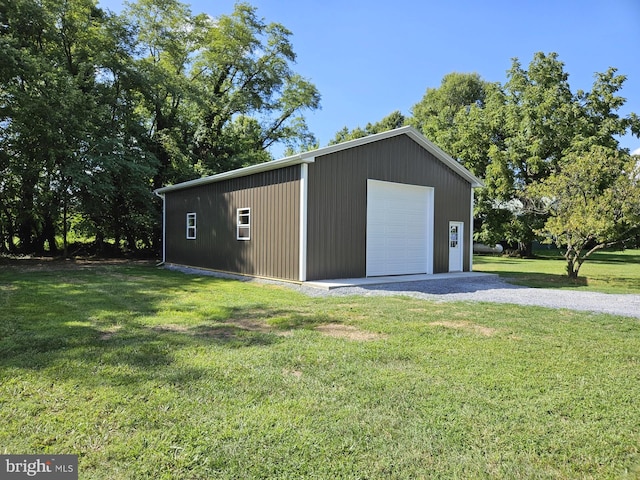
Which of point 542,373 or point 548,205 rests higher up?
point 548,205

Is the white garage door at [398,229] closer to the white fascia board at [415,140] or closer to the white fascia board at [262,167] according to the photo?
the white fascia board at [415,140]

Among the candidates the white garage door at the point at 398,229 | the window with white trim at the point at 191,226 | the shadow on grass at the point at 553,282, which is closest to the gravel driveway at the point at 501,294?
the shadow on grass at the point at 553,282

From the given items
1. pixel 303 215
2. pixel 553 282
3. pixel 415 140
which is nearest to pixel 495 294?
pixel 553 282

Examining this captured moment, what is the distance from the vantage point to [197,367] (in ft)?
11.4

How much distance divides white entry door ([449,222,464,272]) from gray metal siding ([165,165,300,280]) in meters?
5.63

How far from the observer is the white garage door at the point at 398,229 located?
1059 centimetres

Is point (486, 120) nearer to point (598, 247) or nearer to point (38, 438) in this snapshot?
point (598, 247)

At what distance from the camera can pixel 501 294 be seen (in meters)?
8.16

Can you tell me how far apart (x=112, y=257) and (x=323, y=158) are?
45.4ft

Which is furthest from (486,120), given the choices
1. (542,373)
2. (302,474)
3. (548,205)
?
(302,474)

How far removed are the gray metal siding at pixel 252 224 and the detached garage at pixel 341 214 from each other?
26 mm

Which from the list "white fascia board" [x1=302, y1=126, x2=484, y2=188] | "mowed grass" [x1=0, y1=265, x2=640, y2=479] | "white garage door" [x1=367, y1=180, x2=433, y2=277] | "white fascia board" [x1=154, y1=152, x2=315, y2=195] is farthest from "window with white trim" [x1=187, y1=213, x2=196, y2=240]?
"mowed grass" [x1=0, y1=265, x2=640, y2=479]

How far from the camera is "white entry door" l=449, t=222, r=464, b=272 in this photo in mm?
12523

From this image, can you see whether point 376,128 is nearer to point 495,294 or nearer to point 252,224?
point 252,224
